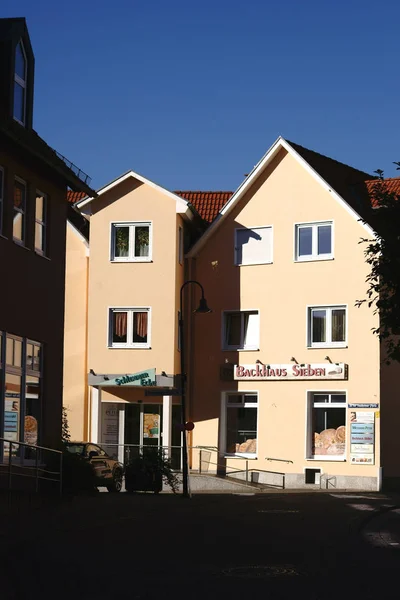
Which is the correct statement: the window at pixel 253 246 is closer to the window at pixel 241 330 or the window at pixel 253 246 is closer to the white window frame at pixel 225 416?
the window at pixel 241 330

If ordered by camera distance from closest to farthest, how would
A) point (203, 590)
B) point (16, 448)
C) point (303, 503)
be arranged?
point (203, 590) < point (16, 448) < point (303, 503)

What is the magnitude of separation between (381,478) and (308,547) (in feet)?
79.8

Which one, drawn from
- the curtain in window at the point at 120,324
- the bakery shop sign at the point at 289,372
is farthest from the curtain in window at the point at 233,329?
the curtain in window at the point at 120,324

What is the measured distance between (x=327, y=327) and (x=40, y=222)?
1601cm

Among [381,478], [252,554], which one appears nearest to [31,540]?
[252,554]

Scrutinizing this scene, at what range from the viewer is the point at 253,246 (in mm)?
42219

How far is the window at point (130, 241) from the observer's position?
138 feet

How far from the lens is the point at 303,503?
89.0 ft

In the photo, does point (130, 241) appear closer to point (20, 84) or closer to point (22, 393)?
point (20, 84)

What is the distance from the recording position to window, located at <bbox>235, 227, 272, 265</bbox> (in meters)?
41.8

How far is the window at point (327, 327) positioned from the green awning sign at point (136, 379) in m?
5.60

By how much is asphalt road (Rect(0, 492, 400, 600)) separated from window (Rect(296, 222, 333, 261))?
1780 cm

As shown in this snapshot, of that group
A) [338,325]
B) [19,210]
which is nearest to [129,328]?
[338,325]

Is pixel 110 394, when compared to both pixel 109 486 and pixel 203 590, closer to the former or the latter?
pixel 109 486
